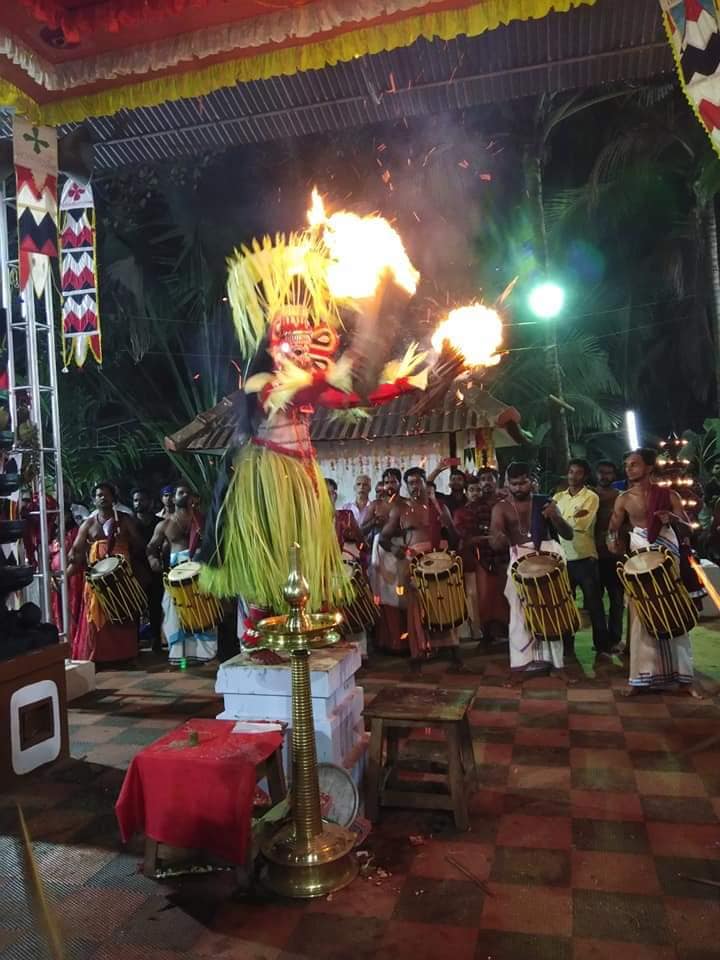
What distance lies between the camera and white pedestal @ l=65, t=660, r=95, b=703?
6.41 metres

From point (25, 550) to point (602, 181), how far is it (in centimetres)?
1286

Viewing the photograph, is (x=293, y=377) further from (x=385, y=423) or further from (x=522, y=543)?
(x=385, y=423)

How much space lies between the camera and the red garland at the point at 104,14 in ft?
14.1

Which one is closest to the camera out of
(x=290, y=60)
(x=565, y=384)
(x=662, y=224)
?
(x=290, y=60)

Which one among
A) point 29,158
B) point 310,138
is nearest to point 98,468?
point 310,138

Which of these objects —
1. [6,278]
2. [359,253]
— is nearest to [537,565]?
[359,253]

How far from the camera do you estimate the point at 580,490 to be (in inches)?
295

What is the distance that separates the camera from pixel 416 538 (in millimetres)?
7297

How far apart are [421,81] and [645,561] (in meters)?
3.96

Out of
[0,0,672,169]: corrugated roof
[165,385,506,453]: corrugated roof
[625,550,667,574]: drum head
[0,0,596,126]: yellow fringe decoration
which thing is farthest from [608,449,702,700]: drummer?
[165,385,506,453]: corrugated roof

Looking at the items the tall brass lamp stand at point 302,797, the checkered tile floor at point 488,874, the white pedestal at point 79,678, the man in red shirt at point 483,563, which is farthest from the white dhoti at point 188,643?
the tall brass lamp stand at point 302,797

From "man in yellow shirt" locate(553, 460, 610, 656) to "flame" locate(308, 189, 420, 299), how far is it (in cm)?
412

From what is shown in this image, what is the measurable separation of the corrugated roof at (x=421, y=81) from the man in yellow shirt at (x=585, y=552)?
11.9 feet

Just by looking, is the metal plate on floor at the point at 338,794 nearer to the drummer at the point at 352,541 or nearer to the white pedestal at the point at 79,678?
the white pedestal at the point at 79,678
